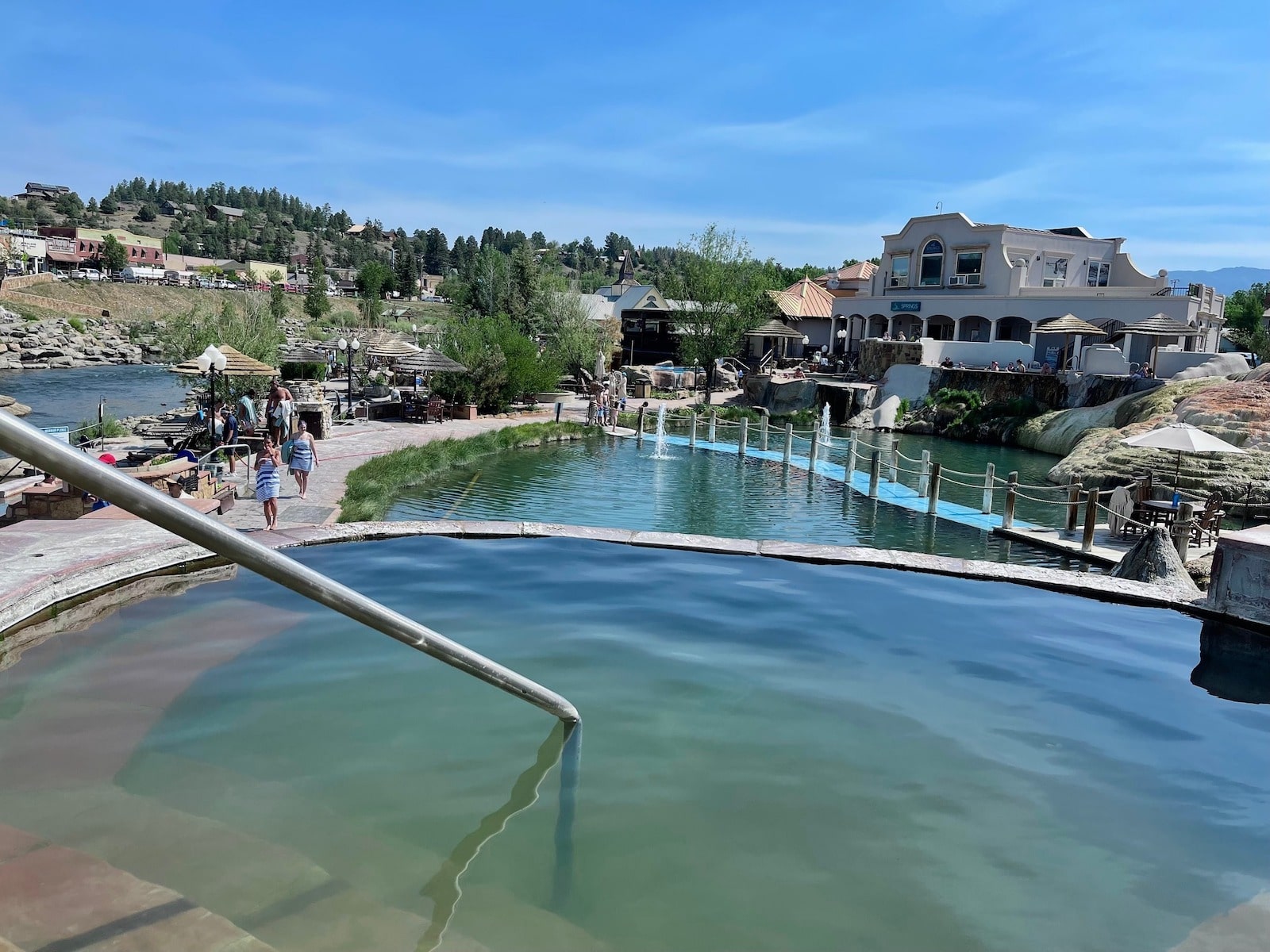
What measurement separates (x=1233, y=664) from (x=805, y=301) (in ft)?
182

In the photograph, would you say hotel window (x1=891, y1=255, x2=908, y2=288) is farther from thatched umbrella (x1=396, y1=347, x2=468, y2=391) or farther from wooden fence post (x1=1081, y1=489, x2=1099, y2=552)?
wooden fence post (x1=1081, y1=489, x2=1099, y2=552)

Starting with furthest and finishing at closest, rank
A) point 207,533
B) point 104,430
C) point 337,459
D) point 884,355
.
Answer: point 884,355 < point 104,430 < point 337,459 < point 207,533

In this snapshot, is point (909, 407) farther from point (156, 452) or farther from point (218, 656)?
point (218, 656)

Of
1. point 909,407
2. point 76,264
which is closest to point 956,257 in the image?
point 909,407

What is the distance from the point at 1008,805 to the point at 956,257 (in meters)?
51.3

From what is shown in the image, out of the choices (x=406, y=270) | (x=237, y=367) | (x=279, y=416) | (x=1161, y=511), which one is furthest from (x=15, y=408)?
(x=406, y=270)

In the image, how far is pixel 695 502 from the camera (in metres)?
18.7

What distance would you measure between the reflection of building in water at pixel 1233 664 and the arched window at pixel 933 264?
157ft

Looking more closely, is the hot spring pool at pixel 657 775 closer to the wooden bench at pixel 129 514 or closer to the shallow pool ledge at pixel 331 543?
the shallow pool ledge at pixel 331 543

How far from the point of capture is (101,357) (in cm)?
6356

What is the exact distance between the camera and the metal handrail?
216cm

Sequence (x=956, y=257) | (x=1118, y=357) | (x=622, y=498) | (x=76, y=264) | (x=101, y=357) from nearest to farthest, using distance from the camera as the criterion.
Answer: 1. (x=622, y=498)
2. (x=1118, y=357)
3. (x=956, y=257)
4. (x=101, y=357)
5. (x=76, y=264)

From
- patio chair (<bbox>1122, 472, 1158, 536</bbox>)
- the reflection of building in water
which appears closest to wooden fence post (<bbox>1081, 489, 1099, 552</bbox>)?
patio chair (<bbox>1122, 472, 1158, 536</bbox>)

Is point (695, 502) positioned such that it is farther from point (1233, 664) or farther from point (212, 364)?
point (1233, 664)
